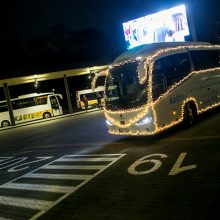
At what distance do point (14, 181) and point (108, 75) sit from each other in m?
5.32

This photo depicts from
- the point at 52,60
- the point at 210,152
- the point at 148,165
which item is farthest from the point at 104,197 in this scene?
the point at 52,60

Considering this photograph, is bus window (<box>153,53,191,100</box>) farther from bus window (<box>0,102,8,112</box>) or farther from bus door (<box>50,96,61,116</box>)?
bus door (<box>50,96,61,116</box>)

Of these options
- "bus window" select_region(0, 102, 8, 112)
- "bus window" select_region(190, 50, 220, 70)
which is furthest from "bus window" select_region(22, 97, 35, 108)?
"bus window" select_region(190, 50, 220, 70)

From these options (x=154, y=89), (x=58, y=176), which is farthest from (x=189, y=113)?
(x=58, y=176)

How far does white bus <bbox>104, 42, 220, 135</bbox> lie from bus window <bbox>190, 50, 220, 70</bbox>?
0.07 m

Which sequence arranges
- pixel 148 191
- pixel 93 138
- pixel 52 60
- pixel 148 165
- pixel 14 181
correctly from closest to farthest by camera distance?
pixel 148 191, pixel 148 165, pixel 14 181, pixel 93 138, pixel 52 60

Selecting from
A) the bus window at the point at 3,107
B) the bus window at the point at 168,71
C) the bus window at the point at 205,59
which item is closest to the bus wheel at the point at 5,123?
the bus window at the point at 3,107

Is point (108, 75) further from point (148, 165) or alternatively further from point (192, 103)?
point (148, 165)

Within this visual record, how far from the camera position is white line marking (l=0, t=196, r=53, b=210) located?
7.32 metres

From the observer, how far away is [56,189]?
8.41 meters

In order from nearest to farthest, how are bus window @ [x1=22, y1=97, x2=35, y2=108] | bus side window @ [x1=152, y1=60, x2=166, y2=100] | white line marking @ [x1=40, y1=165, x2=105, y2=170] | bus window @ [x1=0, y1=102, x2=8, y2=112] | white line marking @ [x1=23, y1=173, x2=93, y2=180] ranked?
white line marking @ [x1=23, y1=173, x2=93, y2=180] → white line marking @ [x1=40, y1=165, x2=105, y2=170] → bus side window @ [x1=152, y1=60, x2=166, y2=100] → bus window @ [x1=0, y1=102, x2=8, y2=112] → bus window @ [x1=22, y1=97, x2=35, y2=108]

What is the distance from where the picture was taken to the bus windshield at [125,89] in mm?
12141

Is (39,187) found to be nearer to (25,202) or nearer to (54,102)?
(25,202)

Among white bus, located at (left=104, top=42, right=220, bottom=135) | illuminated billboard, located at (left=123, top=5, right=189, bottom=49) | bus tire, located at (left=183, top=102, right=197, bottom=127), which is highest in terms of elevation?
illuminated billboard, located at (left=123, top=5, right=189, bottom=49)
